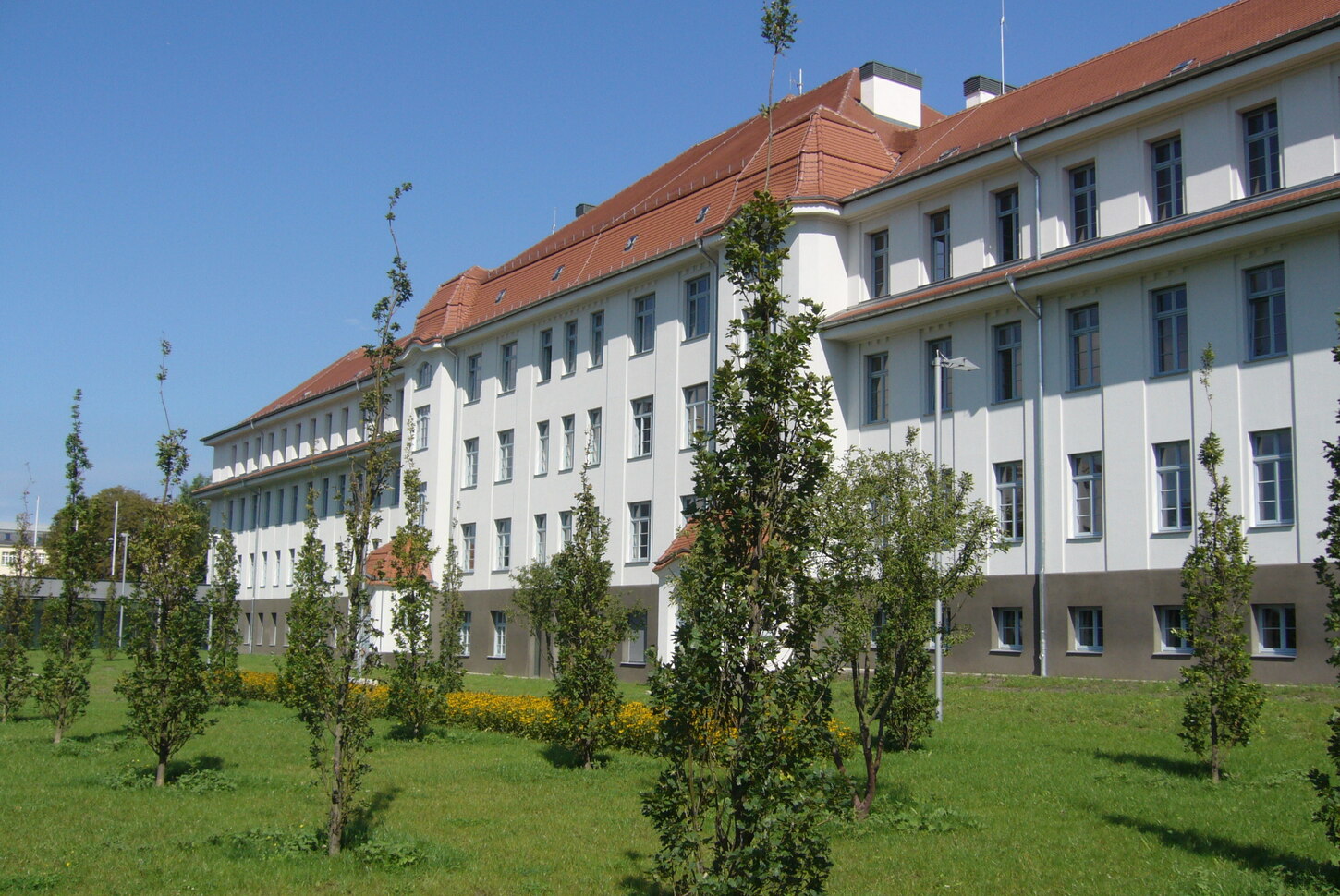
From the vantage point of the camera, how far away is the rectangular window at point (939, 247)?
2678cm

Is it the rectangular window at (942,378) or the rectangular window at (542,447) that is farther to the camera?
the rectangular window at (542,447)

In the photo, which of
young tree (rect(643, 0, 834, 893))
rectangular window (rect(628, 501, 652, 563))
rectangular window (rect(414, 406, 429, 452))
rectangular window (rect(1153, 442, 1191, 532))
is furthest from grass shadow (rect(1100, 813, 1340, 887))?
rectangular window (rect(414, 406, 429, 452))

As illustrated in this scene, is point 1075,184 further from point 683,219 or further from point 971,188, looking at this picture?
point 683,219

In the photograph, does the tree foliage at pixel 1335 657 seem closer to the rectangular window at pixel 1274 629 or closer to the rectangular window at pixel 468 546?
the rectangular window at pixel 1274 629

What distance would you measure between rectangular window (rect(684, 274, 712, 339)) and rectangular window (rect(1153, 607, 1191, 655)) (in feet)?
42.8

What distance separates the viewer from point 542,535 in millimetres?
36250

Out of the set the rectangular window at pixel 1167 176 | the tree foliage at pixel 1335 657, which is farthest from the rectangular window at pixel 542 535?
the tree foliage at pixel 1335 657

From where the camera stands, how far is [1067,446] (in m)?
23.5

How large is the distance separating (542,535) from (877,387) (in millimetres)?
12801

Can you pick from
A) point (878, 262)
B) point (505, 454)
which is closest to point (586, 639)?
point (878, 262)

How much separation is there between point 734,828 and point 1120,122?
1983cm

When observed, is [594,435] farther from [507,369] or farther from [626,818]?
[626,818]

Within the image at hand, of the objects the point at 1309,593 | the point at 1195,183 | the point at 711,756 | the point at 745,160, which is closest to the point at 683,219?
the point at 745,160

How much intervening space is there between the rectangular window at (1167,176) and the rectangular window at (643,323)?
1355 centimetres
